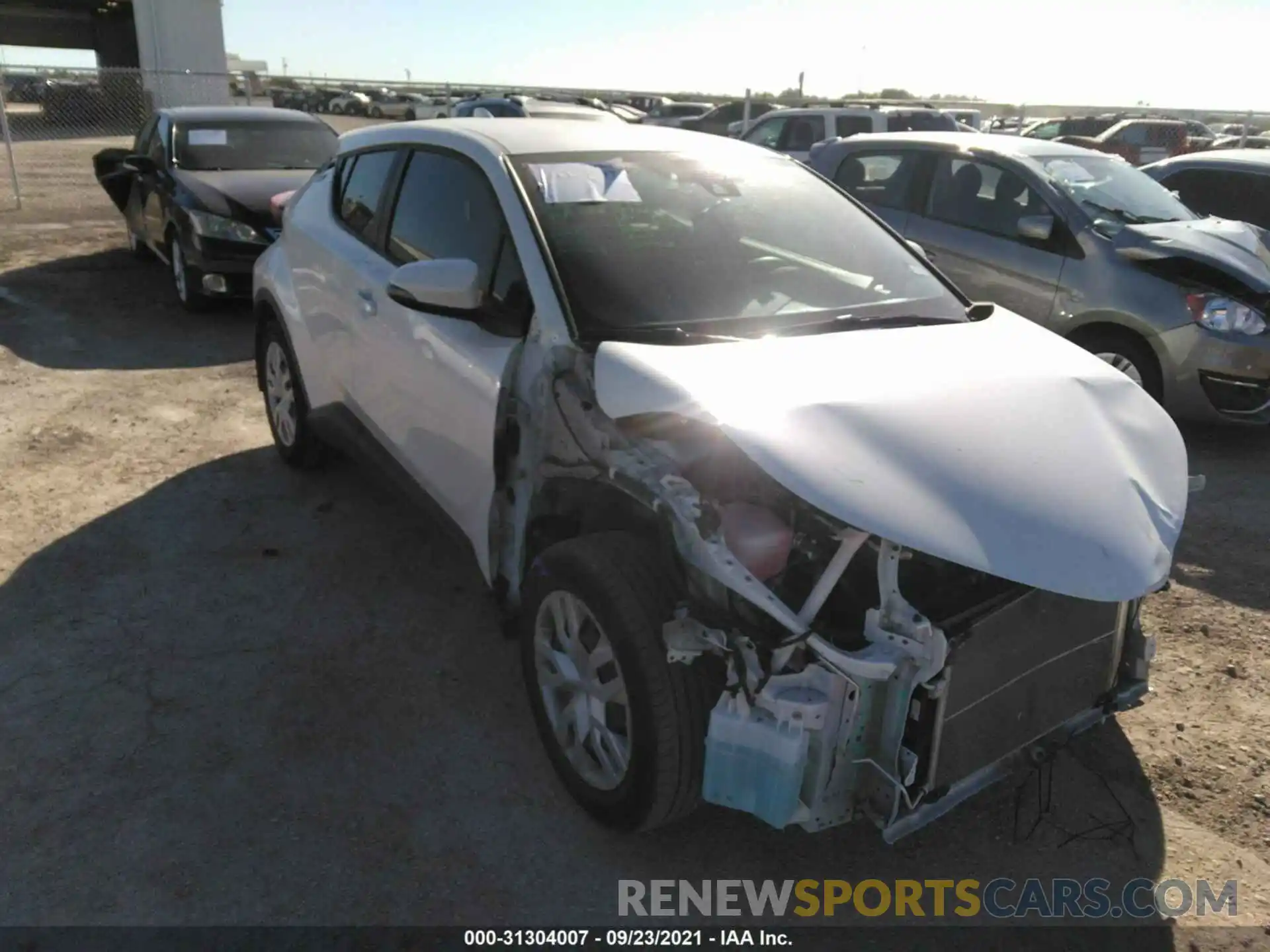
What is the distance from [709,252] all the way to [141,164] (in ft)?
25.7

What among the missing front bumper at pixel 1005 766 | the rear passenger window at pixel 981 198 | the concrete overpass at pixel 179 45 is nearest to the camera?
the missing front bumper at pixel 1005 766

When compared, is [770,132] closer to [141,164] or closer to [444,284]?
[141,164]

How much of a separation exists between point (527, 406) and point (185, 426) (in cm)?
381

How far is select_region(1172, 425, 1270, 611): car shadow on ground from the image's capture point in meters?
4.28

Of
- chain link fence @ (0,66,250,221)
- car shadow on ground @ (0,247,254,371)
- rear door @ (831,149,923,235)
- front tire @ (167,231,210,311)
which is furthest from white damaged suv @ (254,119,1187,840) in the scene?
chain link fence @ (0,66,250,221)

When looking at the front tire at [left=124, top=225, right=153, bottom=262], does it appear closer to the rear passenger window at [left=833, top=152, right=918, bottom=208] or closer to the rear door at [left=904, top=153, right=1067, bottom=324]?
the rear passenger window at [left=833, top=152, right=918, bottom=208]

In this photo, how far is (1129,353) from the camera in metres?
5.93

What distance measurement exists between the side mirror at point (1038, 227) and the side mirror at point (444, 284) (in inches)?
170

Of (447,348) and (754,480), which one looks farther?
(447,348)

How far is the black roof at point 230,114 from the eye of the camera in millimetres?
9305

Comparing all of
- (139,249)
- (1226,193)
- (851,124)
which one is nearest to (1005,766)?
(1226,193)

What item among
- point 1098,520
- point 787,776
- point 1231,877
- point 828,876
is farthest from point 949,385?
point 1231,877

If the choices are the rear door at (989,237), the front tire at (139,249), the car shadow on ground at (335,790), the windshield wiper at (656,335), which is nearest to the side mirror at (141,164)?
the front tire at (139,249)

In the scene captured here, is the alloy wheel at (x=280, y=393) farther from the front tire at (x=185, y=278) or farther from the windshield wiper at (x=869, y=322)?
the front tire at (x=185, y=278)
